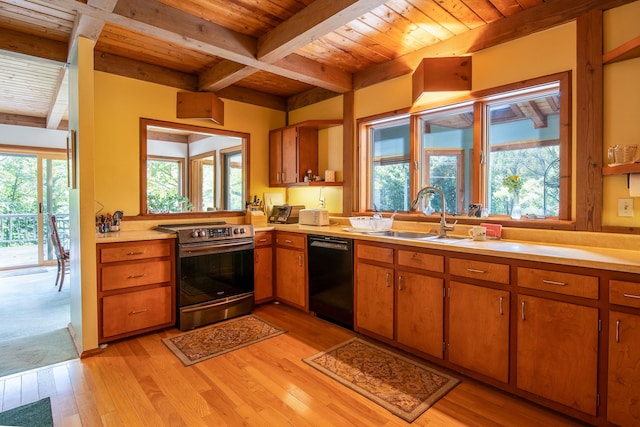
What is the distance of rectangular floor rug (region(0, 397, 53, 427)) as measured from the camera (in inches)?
72.6

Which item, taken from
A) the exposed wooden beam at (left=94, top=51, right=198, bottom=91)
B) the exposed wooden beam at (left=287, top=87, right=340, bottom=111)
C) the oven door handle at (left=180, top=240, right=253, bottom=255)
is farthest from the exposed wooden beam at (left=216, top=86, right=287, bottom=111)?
the oven door handle at (left=180, top=240, right=253, bottom=255)

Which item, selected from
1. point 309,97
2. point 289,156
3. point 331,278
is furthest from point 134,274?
point 309,97

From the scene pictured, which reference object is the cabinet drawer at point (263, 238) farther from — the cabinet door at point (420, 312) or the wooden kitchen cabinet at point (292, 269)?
the cabinet door at point (420, 312)

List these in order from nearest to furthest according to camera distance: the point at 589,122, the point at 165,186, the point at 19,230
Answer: the point at 589,122, the point at 165,186, the point at 19,230

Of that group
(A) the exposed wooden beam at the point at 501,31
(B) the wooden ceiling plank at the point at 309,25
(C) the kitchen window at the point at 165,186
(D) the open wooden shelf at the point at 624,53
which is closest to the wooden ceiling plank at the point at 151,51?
(B) the wooden ceiling plank at the point at 309,25

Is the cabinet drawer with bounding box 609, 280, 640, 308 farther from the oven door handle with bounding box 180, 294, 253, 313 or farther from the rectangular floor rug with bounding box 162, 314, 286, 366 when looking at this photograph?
the oven door handle with bounding box 180, 294, 253, 313

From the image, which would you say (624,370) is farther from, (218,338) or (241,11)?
(241,11)

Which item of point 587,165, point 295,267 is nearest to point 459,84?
point 587,165

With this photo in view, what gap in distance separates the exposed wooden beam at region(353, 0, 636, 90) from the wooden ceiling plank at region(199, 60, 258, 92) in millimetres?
1353

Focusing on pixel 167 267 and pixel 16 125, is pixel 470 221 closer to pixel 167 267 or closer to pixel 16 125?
pixel 167 267

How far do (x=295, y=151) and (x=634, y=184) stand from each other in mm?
3124

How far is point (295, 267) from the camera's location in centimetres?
364

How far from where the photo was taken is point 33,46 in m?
2.88

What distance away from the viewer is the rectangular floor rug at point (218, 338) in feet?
8.78
